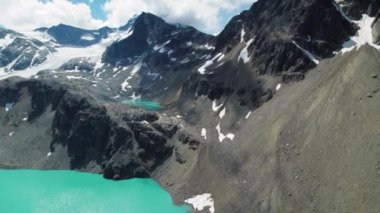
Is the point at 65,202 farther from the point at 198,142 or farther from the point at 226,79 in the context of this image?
the point at 226,79

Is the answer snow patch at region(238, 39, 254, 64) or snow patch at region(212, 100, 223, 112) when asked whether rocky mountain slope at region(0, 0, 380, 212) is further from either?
snow patch at region(212, 100, 223, 112)

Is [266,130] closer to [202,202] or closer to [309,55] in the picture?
[202,202]

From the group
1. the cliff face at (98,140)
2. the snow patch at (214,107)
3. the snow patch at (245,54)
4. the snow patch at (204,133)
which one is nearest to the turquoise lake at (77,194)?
the cliff face at (98,140)

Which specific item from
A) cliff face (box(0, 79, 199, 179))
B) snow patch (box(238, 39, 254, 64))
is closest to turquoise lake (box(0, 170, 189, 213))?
cliff face (box(0, 79, 199, 179))

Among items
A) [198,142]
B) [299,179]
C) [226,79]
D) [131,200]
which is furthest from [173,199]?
[226,79]

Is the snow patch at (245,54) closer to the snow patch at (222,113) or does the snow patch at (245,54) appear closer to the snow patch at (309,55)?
the snow patch at (222,113)

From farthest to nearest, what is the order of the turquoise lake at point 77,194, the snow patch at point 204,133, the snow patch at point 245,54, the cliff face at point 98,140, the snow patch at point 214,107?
the snow patch at point 245,54 < the snow patch at point 214,107 < the cliff face at point 98,140 < the snow patch at point 204,133 < the turquoise lake at point 77,194

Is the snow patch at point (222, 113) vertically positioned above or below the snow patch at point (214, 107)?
below
